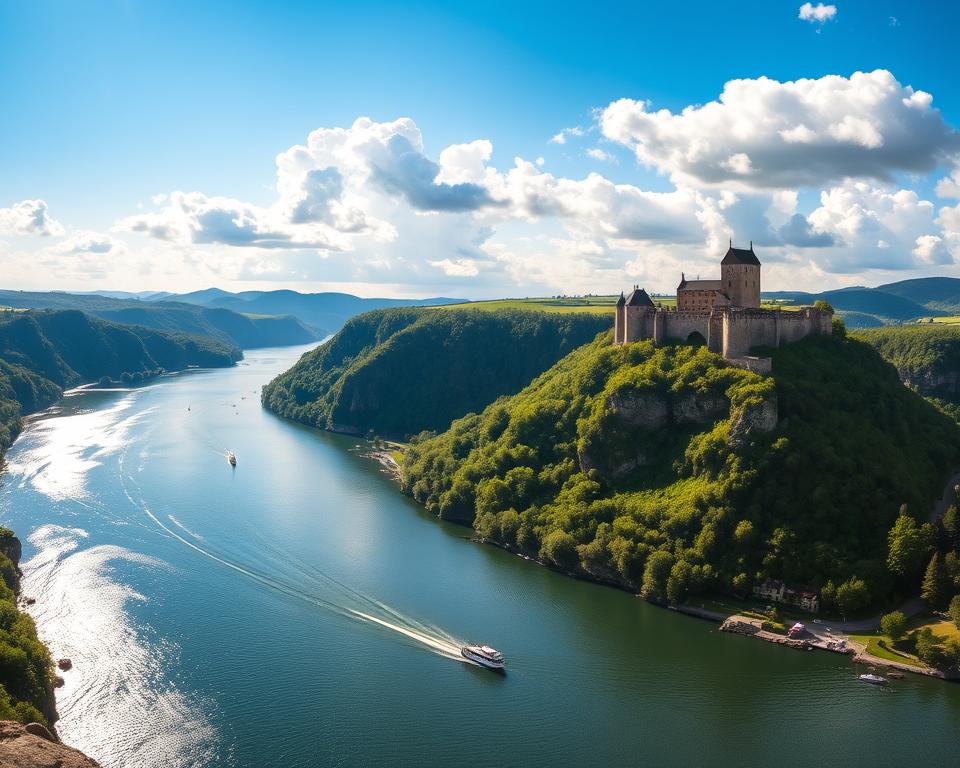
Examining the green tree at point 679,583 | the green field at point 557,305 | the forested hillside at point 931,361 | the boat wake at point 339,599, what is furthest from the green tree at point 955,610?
the green field at point 557,305

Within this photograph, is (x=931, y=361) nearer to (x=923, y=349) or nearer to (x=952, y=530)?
(x=923, y=349)

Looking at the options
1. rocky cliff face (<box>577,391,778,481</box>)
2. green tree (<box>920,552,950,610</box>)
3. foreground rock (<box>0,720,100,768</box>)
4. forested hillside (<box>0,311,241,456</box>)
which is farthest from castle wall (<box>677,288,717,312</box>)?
forested hillside (<box>0,311,241,456</box>)

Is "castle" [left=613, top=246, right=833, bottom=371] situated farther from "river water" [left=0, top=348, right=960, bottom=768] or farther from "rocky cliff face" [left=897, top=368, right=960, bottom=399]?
"rocky cliff face" [left=897, top=368, right=960, bottom=399]

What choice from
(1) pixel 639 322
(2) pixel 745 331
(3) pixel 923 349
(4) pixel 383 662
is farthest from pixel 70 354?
(3) pixel 923 349

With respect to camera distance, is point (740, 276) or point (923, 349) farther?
point (923, 349)

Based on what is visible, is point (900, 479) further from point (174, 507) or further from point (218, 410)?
point (218, 410)

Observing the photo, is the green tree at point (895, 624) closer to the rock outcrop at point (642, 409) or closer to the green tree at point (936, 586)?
the green tree at point (936, 586)
